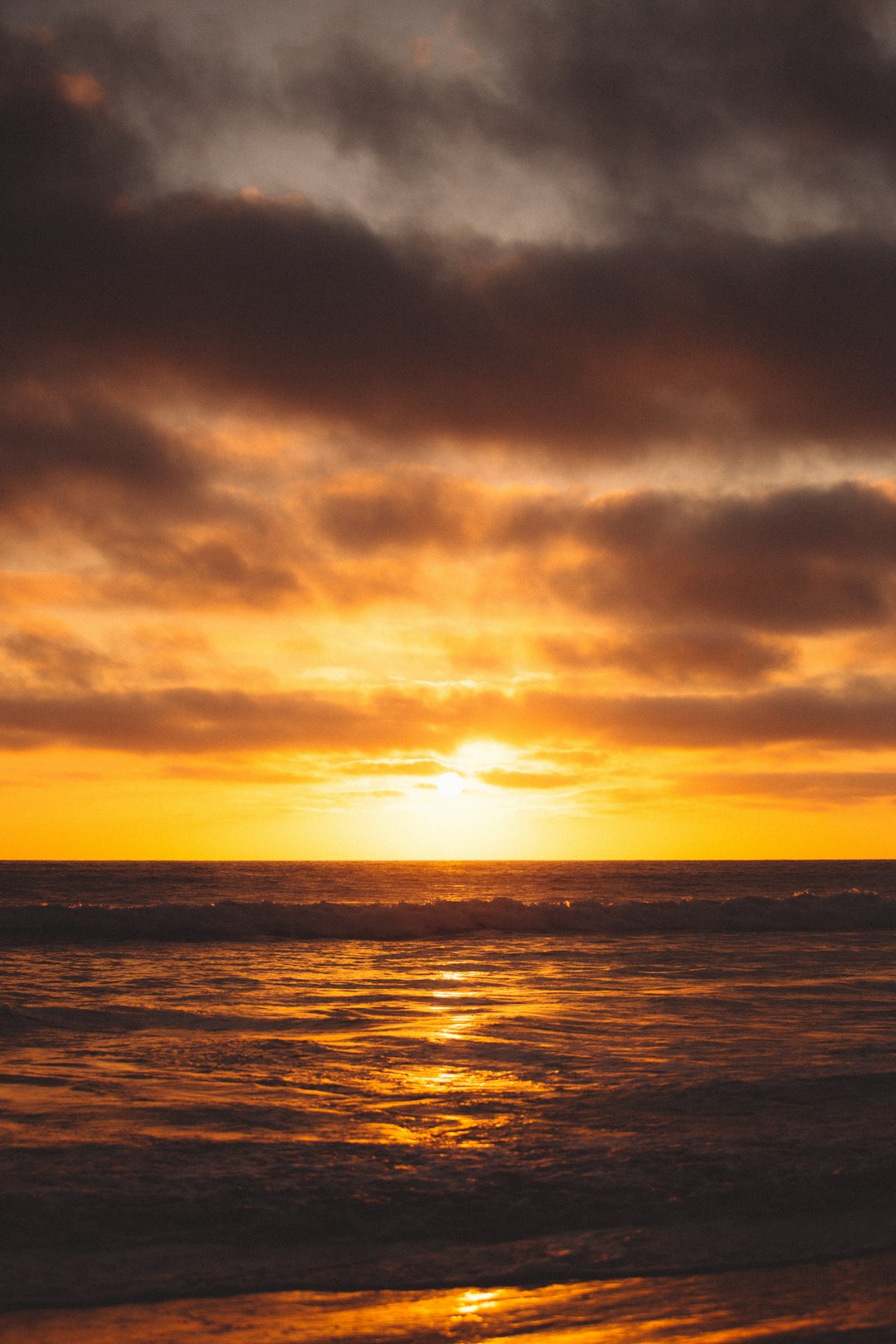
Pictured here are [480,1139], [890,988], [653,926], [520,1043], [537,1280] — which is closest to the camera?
[537,1280]

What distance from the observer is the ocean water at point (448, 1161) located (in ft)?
16.2

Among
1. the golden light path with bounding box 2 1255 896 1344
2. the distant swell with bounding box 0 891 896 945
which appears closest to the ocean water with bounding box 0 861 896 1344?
the golden light path with bounding box 2 1255 896 1344

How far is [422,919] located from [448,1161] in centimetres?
2460

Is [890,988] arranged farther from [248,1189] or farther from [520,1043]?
[248,1189]

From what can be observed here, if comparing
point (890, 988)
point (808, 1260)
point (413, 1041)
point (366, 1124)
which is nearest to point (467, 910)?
point (890, 988)

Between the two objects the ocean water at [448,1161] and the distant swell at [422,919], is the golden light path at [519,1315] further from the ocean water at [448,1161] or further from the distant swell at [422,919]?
the distant swell at [422,919]

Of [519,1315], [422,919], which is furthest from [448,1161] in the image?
[422,919]

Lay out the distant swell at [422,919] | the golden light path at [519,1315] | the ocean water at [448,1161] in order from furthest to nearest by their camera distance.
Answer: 1. the distant swell at [422,919]
2. the ocean water at [448,1161]
3. the golden light path at [519,1315]

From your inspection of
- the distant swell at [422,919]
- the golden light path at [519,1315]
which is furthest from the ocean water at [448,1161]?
the distant swell at [422,919]

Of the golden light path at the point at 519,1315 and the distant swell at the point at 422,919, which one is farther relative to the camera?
the distant swell at the point at 422,919

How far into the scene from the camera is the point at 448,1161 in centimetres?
687

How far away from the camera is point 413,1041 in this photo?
1152cm

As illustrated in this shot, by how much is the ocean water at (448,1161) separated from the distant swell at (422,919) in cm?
1159

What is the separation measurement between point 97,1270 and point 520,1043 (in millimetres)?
6620
